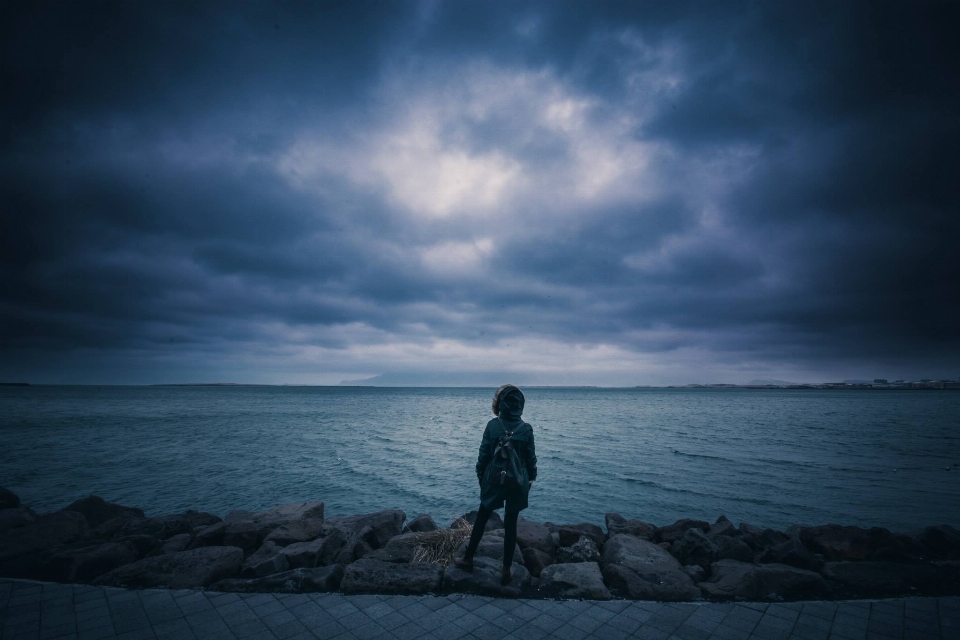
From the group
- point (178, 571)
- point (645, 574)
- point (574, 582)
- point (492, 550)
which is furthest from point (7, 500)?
point (645, 574)

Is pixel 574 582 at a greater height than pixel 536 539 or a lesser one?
greater

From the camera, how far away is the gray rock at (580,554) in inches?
274

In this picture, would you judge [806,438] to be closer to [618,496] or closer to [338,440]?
[618,496]

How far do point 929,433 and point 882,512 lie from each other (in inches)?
1274

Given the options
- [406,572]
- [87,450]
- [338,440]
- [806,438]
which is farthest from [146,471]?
[806,438]

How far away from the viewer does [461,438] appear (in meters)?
30.5

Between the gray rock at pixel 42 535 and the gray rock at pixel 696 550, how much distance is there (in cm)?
1098

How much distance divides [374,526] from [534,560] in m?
4.16

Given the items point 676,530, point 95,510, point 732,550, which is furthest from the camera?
point 95,510

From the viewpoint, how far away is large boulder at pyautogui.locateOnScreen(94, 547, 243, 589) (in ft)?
A: 17.6

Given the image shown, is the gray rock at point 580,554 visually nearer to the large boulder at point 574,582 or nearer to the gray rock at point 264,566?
the large boulder at point 574,582

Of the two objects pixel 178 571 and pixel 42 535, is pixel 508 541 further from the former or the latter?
pixel 42 535

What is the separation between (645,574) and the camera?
5605mm

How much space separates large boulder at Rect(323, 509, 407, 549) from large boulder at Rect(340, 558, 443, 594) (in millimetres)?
3459
